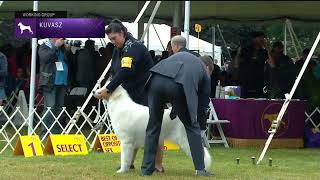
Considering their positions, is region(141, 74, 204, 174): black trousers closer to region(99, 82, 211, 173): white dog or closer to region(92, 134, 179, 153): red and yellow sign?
region(99, 82, 211, 173): white dog

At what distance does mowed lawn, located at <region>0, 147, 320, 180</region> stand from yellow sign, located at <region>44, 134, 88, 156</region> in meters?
0.19

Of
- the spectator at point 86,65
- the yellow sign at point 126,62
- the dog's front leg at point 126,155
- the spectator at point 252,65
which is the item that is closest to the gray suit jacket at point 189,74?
the yellow sign at point 126,62

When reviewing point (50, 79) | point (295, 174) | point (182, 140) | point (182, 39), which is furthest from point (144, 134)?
point (50, 79)

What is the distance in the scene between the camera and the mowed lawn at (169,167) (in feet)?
25.6

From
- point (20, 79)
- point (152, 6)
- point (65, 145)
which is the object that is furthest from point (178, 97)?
point (20, 79)

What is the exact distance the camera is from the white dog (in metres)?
7.75

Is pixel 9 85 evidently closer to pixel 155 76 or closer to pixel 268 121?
pixel 268 121

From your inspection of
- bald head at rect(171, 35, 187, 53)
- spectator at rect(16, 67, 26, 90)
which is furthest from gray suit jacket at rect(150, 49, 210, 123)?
spectator at rect(16, 67, 26, 90)

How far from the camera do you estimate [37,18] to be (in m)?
10.3

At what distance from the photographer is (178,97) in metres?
7.50

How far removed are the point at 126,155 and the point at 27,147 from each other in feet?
8.21

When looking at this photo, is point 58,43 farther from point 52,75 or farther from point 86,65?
point 86,65

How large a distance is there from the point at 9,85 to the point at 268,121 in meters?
6.51

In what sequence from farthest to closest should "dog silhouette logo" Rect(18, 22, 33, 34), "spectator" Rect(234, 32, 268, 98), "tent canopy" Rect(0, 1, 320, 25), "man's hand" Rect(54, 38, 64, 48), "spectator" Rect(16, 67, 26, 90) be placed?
"spectator" Rect(16, 67, 26, 90) < "spectator" Rect(234, 32, 268, 98) < "man's hand" Rect(54, 38, 64, 48) < "dog silhouette logo" Rect(18, 22, 33, 34) < "tent canopy" Rect(0, 1, 320, 25)
